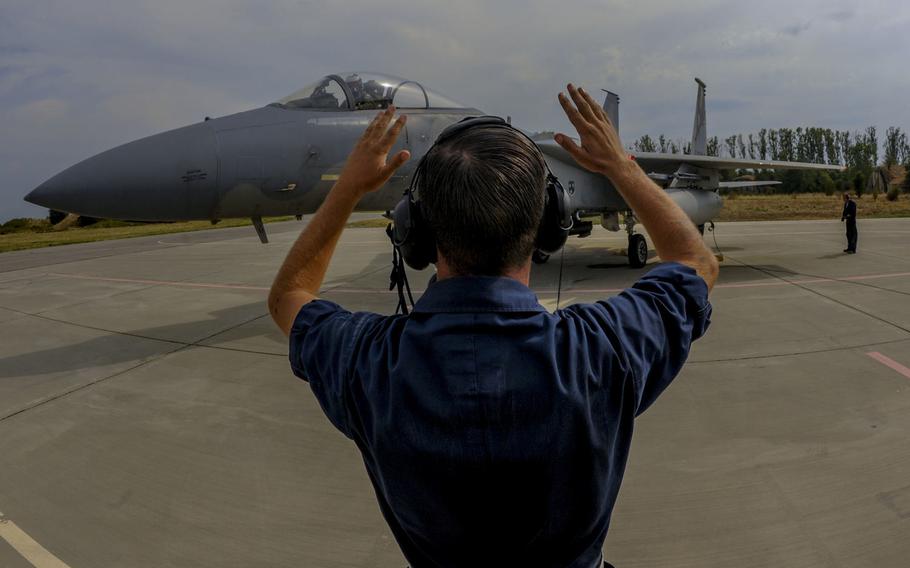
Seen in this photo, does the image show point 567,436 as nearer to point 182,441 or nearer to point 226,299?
point 182,441

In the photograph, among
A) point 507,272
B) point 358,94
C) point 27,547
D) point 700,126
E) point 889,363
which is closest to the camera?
point 507,272

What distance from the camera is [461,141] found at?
104 cm

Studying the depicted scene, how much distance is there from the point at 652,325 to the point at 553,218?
11.7 inches

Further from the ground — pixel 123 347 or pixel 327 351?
pixel 327 351

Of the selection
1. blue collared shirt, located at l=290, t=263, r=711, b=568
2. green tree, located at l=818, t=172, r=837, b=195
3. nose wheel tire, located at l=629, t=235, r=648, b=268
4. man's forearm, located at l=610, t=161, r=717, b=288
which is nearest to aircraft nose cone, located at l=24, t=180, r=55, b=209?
blue collared shirt, located at l=290, t=263, r=711, b=568

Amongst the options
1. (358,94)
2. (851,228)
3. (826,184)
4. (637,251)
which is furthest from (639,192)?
(826,184)

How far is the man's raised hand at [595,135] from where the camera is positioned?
127 cm

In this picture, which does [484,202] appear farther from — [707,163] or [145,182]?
[707,163]

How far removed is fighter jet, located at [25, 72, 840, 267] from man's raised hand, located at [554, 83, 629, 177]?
15.5 feet

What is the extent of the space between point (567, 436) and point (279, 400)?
12.4ft

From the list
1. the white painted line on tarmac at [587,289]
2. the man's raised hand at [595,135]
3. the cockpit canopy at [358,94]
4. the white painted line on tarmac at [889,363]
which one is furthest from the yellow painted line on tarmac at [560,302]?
the man's raised hand at [595,135]

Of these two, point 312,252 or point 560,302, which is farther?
point 560,302

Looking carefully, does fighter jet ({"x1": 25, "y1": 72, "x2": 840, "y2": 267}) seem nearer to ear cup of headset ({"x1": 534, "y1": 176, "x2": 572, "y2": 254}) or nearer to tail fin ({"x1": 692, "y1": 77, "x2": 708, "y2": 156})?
ear cup of headset ({"x1": 534, "y1": 176, "x2": 572, "y2": 254})

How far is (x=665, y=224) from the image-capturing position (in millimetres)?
1253
